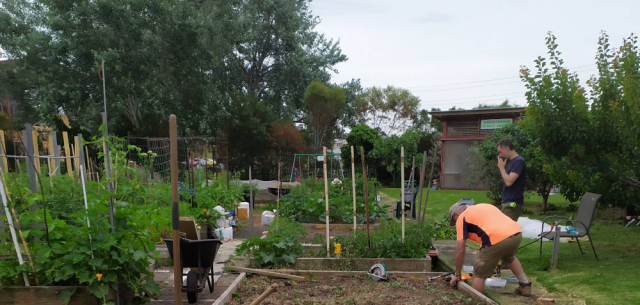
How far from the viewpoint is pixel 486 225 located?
4.41 metres

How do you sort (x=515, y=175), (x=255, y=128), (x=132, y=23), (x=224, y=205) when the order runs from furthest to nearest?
1. (x=255, y=128)
2. (x=132, y=23)
3. (x=224, y=205)
4. (x=515, y=175)

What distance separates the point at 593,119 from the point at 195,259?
5.18 meters

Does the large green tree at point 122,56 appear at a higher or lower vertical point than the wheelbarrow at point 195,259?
higher

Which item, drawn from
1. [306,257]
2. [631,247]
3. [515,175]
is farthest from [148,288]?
[631,247]

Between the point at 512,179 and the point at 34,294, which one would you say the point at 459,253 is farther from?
the point at 34,294

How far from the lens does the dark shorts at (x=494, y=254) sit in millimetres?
4363

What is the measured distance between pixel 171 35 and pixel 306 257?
49.1 feet

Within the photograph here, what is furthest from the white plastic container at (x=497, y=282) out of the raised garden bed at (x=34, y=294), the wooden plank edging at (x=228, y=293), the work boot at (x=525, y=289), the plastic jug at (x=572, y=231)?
the raised garden bed at (x=34, y=294)

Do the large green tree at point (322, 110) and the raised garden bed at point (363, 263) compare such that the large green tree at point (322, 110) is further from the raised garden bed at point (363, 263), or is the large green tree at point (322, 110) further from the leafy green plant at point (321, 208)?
the raised garden bed at point (363, 263)

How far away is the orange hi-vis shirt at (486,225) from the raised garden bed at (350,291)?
1.94ft

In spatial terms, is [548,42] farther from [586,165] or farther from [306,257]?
[306,257]

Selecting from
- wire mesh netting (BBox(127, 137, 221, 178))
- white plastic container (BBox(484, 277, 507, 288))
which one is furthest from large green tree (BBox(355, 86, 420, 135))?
white plastic container (BBox(484, 277, 507, 288))

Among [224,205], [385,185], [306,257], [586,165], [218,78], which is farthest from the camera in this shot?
[385,185]

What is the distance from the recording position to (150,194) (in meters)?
6.57
